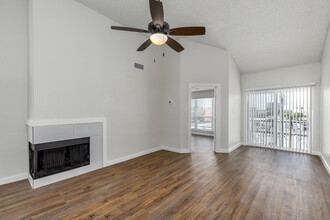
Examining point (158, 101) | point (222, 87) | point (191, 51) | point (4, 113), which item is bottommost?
point (4, 113)

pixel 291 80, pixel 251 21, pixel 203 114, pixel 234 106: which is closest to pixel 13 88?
pixel 251 21

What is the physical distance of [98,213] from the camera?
6.24 ft

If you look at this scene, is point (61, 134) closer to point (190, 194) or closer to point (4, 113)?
point (4, 113)

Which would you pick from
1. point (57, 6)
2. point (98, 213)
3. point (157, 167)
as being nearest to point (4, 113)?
point (57, 6)

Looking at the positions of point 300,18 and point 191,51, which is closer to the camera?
point 300,18

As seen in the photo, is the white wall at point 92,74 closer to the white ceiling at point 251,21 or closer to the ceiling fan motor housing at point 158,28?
the white ceiling at point 251,21

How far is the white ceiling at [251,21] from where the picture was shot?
289 centimetres

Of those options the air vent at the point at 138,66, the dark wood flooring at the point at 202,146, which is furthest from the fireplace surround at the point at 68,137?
the dark wood flooring at the point at 202,146

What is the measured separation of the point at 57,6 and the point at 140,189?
3.59m

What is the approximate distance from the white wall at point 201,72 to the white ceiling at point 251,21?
0.83 feet

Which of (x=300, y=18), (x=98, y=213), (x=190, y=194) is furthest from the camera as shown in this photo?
(x=300, y=18)

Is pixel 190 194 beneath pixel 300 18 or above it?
beneath

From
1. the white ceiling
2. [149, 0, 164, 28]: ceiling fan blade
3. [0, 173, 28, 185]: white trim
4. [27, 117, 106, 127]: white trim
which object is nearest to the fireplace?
[0, 173, 28, 185]: white trim

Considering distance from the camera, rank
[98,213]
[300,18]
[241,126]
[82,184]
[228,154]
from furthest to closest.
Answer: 1. [241,126]
2. [228,154]
3. [300,18]
4. [82,184]
5. [98,213]
